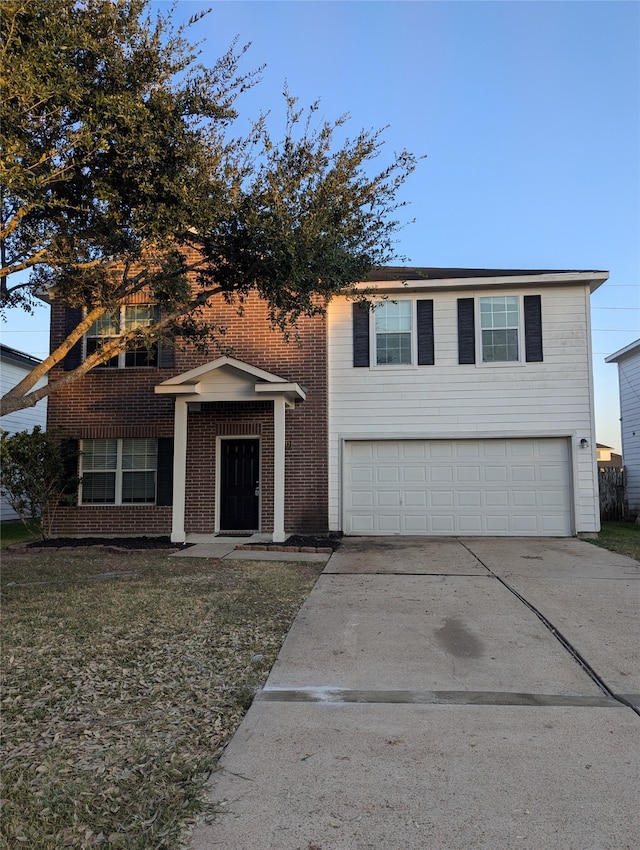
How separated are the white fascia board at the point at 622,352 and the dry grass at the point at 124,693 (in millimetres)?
14731

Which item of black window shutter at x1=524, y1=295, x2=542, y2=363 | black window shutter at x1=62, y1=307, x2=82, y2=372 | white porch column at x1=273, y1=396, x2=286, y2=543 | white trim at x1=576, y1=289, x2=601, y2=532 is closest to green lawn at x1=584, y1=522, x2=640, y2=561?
white trim at x1=576, y1=289, x2=601, y2=532

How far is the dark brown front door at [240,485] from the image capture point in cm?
1314

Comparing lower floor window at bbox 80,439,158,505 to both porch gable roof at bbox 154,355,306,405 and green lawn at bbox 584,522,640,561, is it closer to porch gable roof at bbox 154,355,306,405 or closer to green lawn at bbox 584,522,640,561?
porch gable roof at bbox 154,355,306,405

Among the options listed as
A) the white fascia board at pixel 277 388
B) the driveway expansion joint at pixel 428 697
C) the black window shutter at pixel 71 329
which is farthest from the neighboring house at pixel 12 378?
the driveway expansion joint at pixel 428 697

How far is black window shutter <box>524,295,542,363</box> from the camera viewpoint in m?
13.0

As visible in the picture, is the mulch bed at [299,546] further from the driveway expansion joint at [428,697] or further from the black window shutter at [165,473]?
the driveway expansion joint at [428,697]

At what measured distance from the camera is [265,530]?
13.1m

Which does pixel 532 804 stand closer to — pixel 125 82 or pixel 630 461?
pixel 125 82

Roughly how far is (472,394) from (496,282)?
2428 millimetres

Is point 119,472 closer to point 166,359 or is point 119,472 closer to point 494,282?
point 166,359

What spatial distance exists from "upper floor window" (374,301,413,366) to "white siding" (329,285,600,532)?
0.24m

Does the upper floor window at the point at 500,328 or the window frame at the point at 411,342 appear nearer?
the upper floor window at the point at 500,328

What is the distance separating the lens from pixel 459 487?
514 inches

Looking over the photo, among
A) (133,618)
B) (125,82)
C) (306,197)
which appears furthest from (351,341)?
(133,618)
